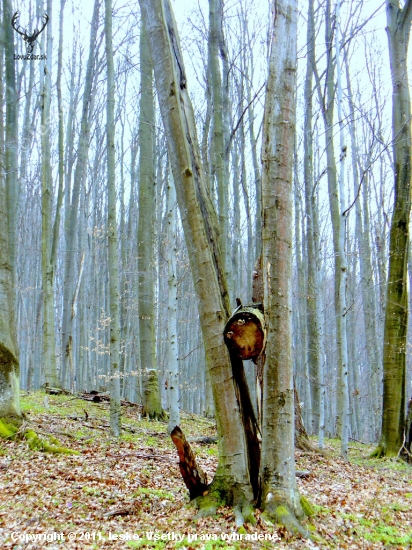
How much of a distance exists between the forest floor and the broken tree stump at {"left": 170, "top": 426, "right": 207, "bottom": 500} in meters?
0.18

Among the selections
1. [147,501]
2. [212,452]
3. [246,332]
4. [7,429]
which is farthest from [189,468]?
[212,452]

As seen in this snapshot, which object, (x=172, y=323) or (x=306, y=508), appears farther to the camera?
(x=172, y=323)

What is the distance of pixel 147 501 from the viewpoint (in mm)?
4219

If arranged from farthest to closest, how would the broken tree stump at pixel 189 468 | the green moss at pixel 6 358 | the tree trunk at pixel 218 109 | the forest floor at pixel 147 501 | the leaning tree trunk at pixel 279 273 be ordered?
the tree trunk at pixel 218 109 → the green moss at pixel 6 358 → the broken tree stump at pixel 189 468 → the leaning tree trunk at pixel 279 273 → the forest floor at pixel 147 501

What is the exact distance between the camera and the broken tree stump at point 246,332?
11.3 ft

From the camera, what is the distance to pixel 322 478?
5.91 meters

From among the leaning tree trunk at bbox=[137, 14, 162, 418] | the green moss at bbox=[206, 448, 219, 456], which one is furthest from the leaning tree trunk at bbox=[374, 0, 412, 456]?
the leaning tree trunk at bbox=[137, 14, 162, 418]

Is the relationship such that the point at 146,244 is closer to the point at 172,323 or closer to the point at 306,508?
the point at 172,323

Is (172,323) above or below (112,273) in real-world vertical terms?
below

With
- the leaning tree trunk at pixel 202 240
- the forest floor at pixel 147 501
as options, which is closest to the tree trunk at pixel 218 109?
the forest floor at pixel 147 501

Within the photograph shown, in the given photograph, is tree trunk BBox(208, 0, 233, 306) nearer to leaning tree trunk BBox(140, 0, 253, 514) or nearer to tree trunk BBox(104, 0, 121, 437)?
tree trunk BBox(104, 0, 121, 437)

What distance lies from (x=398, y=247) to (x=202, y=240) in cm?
617

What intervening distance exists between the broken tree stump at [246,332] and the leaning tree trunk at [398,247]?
5777mm

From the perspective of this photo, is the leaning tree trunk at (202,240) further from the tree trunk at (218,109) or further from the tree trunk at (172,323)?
the tree trunk at (218,109)
